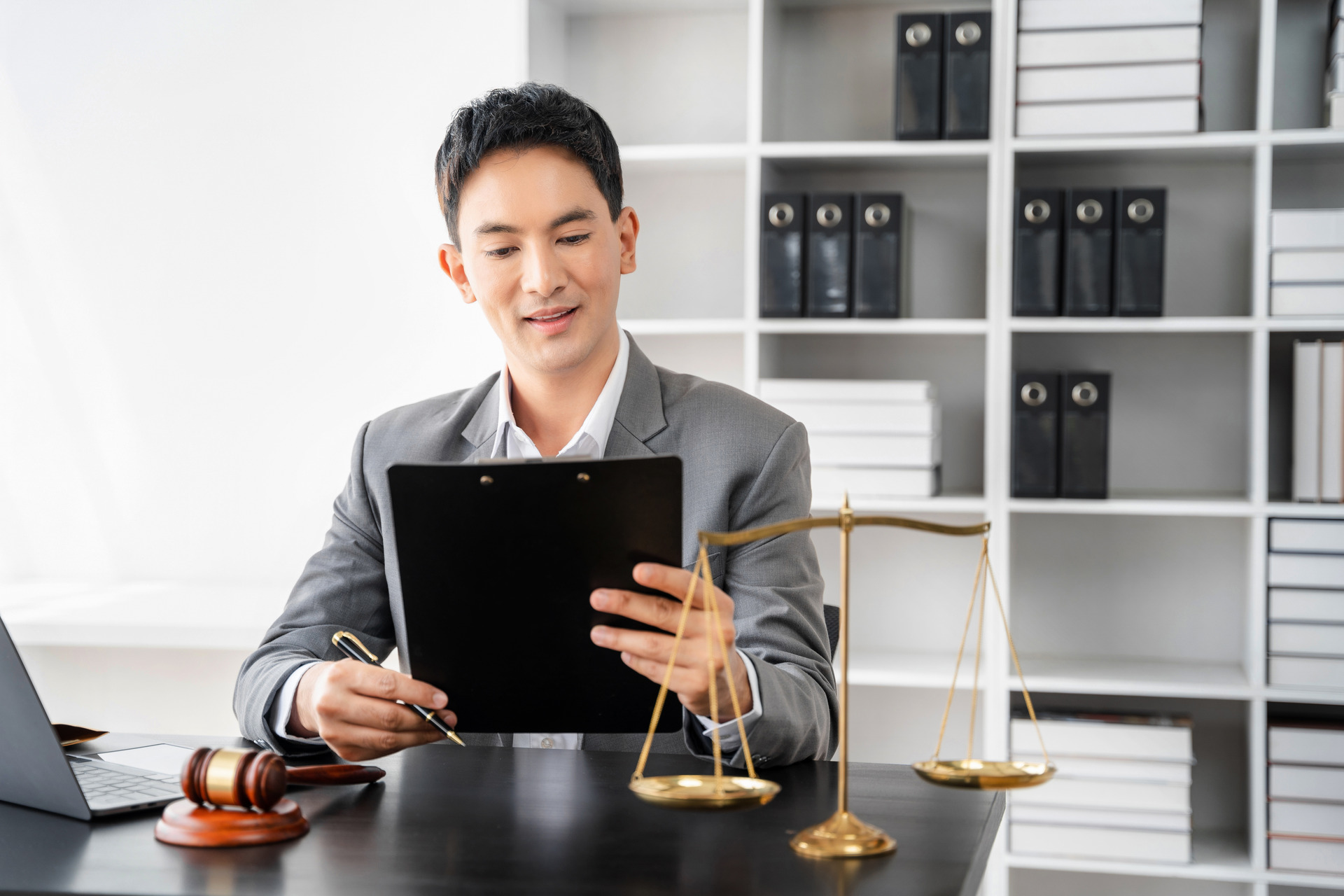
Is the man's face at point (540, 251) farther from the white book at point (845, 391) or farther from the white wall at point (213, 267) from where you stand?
the white wall at point (213, 267)

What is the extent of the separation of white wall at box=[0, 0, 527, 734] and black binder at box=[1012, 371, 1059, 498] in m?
1.27

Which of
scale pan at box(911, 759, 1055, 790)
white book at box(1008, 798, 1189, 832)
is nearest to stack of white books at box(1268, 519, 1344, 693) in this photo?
white book at box(1008, 798, 1189, 832)

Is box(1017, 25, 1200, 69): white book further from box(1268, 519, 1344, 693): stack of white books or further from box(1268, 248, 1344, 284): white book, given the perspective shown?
box(1268, 519, 1344, 693): stack of white books

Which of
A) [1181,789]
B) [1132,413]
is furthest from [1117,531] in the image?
[1181,789]

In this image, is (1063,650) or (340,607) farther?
(1063,650)

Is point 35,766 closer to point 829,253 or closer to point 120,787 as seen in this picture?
point 120,787

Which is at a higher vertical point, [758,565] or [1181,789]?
[758,565]

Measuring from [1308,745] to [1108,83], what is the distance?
4.44ft

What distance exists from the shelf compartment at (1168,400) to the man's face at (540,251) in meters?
1.38

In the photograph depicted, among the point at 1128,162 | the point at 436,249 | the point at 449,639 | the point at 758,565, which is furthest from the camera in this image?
the point at 436,249

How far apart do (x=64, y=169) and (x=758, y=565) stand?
8.33ft

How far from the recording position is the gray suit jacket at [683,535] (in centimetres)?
123

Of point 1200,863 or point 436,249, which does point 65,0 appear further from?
point 1200,863

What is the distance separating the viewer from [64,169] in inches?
117
